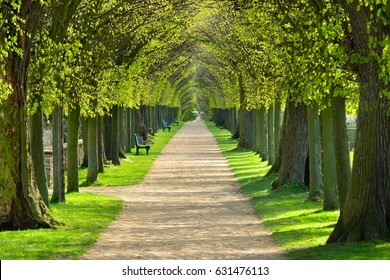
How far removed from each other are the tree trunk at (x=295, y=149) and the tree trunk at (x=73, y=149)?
607cm

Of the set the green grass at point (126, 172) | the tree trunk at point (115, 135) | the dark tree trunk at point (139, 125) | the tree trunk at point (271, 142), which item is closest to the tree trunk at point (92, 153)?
the green grass at point (126, 172)

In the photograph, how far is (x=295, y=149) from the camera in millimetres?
30594

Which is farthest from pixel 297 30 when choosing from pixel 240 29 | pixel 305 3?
pixel 240 29

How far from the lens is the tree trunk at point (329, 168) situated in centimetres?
2303

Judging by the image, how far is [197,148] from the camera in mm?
65312

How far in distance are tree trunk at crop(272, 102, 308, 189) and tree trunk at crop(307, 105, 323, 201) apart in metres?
3.71

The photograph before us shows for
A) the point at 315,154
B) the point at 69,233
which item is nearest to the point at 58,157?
the point at 69,233

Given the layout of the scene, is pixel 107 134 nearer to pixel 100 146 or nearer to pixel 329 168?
pixel 100 146

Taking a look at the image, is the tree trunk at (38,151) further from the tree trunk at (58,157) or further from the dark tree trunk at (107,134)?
the dark tree trunk at (107,134)

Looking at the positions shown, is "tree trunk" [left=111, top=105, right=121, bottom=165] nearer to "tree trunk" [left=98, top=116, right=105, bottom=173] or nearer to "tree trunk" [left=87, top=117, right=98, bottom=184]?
"tree trunk" [left=98, top=116, right=105, bottom=173]

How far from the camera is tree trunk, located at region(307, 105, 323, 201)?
2594 centimetres

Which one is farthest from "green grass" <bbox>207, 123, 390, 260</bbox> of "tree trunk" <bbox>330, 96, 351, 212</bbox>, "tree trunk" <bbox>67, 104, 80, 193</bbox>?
"tree trunk" <bbox>67, 104, 80, 193</bbox>

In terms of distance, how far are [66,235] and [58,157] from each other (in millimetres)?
6818

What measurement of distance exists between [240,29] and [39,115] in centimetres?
1249
